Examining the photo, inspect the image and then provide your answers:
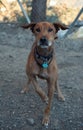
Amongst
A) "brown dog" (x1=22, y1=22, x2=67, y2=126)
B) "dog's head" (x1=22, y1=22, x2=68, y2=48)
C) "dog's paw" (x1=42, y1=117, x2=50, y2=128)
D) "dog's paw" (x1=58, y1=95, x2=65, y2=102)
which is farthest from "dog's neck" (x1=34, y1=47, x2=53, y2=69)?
"dog's paw" (x1=58, y1=95, x2=65, y2=102)

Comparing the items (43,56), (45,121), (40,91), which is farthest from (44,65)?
(45,121)

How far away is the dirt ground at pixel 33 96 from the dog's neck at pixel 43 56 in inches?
28.7

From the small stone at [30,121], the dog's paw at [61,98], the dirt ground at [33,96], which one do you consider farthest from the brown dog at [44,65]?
the dog's paw at [61,98]

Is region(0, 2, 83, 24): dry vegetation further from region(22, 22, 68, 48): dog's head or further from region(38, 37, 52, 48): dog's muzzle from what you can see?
region(38, 37, 52, 48): dog's muzzle

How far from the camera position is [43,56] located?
5.26 meters

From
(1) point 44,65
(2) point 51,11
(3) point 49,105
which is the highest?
(1) point 44,65

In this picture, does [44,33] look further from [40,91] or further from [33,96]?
[33,96]

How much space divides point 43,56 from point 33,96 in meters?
0.99

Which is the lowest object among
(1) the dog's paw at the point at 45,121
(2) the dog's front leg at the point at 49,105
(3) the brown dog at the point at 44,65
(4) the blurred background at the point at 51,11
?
(4) the blurred background at the point at 51,11

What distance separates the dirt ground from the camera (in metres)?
5.29

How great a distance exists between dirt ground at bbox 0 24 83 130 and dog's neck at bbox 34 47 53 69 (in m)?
0.73

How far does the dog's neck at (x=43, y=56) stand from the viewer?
5223mm

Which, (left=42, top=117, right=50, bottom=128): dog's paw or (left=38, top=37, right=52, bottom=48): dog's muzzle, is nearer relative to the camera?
(left=38, top=37, right=52, bottom=48): dog's muzzle

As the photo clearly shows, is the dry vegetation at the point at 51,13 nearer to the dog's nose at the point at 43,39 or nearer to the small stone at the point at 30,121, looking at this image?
the small stone at the point at 30,121
